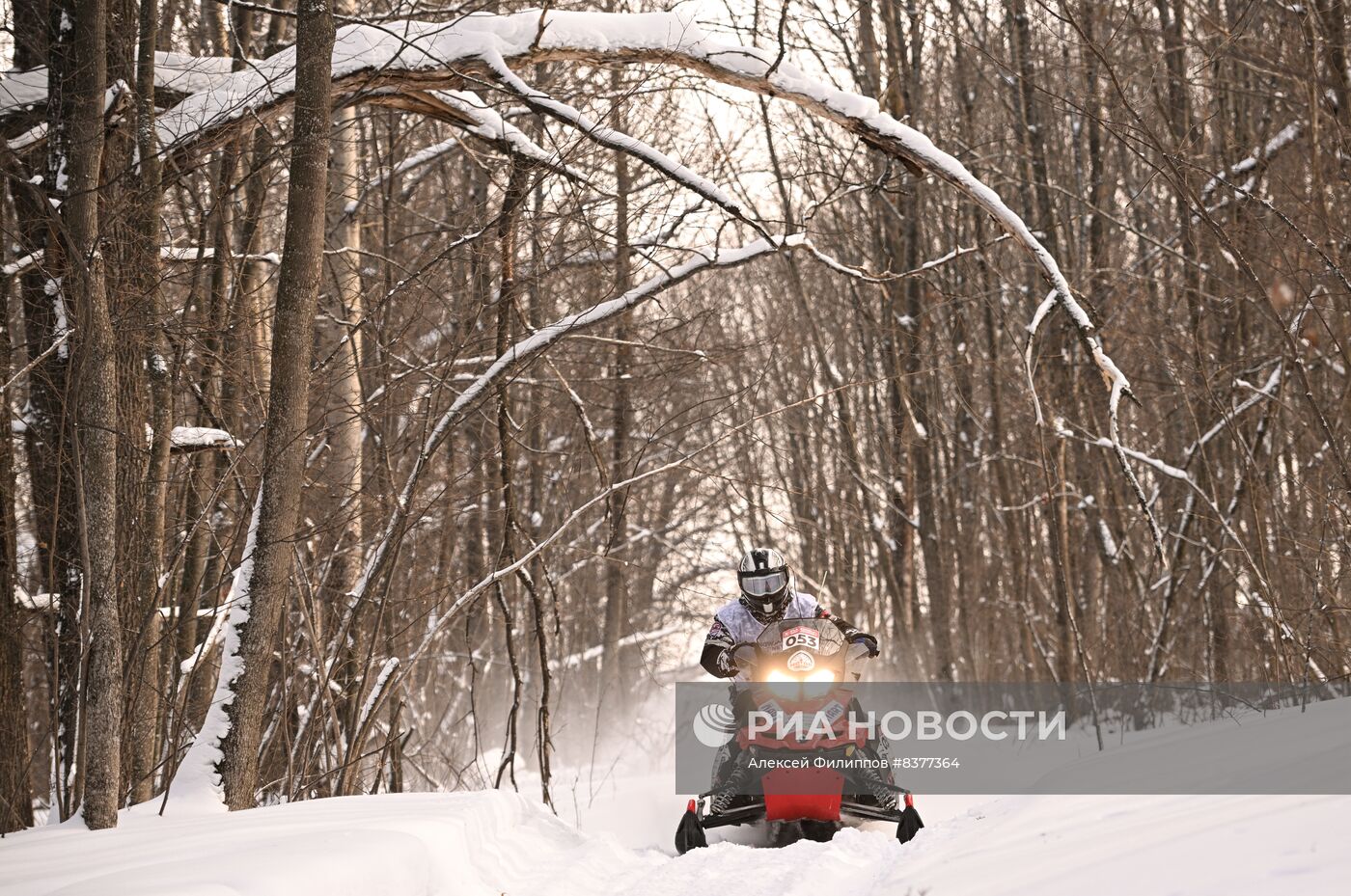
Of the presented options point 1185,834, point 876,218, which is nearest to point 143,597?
point 1185,834

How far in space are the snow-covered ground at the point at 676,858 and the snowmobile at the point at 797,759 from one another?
93 centimetres

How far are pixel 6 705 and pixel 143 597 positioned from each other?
94 cm

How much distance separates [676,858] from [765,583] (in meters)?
2.39

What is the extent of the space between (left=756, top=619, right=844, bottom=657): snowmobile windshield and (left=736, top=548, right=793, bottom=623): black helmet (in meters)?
0.35

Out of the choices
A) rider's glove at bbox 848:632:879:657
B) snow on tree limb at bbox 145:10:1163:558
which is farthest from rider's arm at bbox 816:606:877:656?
snow on tree limb at bbox 145:10:1163:558

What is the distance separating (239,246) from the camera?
305 inches

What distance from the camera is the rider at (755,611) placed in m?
7.36

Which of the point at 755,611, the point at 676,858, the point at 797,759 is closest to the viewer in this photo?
the point at 676,858

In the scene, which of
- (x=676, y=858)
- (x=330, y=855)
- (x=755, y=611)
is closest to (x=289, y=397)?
(x=330, y=855)

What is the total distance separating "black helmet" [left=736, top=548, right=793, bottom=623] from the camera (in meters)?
7.62

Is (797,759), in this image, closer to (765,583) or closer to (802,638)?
(802,638)

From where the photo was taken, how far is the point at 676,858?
5.55 m

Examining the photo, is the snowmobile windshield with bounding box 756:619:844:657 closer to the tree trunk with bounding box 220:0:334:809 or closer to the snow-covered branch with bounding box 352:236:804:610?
the snow-covered branch with bounding box 352:236:804:610

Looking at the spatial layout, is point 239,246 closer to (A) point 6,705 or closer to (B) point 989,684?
(A) point 6,705
